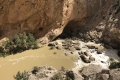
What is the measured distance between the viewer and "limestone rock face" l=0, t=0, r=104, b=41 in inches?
433

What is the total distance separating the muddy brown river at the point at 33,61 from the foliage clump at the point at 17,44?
317 millimetres

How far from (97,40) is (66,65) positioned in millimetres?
3321

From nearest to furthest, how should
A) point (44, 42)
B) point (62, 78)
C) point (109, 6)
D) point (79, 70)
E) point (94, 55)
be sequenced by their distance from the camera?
point (62, 78), point (79, 70), point (94, 55), point (44, 42), point (109, 6)

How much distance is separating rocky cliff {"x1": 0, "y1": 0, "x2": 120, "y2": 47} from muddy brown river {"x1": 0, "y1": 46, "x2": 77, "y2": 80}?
131 centimetres

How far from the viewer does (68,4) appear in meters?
11.8

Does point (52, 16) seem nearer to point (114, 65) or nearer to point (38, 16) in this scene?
point (38, 16)

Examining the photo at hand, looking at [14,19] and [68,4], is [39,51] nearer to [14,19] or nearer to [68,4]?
[14,19]

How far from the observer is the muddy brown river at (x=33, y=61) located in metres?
9.55

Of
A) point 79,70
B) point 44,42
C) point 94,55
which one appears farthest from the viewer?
point 44,42

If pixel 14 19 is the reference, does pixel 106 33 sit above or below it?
below

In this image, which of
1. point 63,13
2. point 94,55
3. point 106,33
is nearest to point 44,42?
point 63,13

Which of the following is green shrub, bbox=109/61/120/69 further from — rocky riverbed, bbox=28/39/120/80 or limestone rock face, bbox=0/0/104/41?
limestone rock face, bbox=0/0/104/41

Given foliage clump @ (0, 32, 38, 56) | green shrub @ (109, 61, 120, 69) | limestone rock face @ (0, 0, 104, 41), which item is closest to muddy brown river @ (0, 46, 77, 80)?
foliage clump @ (0, 32, 38, 56)

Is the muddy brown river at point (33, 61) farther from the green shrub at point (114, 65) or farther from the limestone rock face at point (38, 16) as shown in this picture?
the green shrub at point (114, 65)
